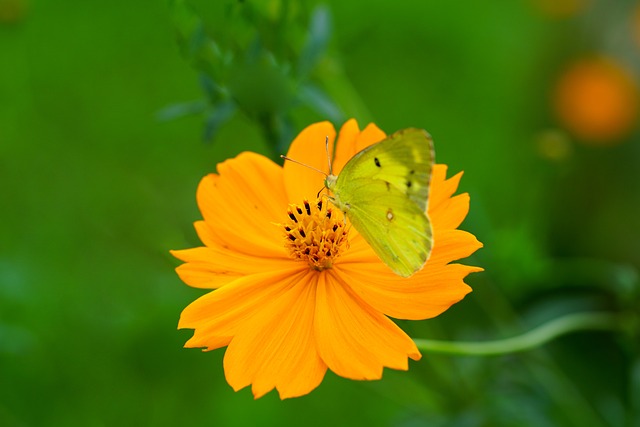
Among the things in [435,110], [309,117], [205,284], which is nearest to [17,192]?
[309,117]

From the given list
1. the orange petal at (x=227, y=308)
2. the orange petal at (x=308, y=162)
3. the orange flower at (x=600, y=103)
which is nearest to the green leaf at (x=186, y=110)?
the orange petal at (x=308, y=162)

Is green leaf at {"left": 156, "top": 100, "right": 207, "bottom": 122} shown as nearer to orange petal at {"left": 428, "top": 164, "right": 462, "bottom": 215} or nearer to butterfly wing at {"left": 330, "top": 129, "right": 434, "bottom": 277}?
butterfly wing at {"left": 330, "top": 129, "right": 434, "bottom": 277}

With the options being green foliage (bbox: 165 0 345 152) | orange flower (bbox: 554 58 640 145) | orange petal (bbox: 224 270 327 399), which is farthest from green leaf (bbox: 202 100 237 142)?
orange flower (bbox: 554 58 640 145)

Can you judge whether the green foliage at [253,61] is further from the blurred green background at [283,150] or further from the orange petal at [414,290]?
the orange petal at [414,290]

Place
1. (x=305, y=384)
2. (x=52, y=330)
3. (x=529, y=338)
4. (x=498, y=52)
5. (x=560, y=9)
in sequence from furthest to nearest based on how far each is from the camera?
(x=498, y=52), (x=560, y=9), (x=52, y=330), (x=529, y=338), (x=305, y=384)

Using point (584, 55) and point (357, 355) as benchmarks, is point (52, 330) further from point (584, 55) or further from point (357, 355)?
point (584, 55)

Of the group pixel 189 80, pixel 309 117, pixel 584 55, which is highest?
pixel 189 80
